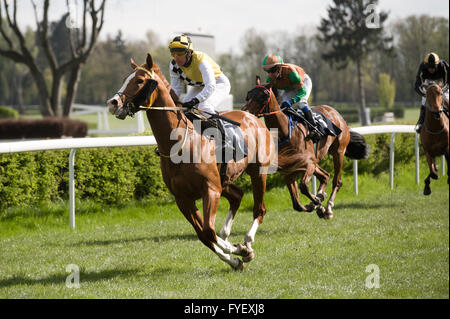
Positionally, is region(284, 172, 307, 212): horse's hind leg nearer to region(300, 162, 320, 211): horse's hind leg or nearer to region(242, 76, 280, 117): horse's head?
region(300, 162, 320, 211): horse's hind leg

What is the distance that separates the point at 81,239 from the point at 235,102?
9.47 metres

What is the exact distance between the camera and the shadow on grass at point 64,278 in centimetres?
424

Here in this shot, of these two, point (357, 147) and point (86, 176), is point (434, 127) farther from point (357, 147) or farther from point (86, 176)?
point (86, 176)

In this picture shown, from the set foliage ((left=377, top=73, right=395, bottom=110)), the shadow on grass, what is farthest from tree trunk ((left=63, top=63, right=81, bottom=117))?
foliage ((left=377, top=73, right=395, bottom=110))

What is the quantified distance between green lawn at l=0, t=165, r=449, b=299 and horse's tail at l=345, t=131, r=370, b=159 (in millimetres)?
750

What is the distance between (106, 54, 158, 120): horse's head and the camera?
3.80 meters

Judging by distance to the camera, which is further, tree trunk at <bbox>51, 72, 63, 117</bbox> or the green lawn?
tree trunk at <bbox>51, 72, 63, 117</bbox>

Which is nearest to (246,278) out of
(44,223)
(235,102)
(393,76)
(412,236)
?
(412,236)

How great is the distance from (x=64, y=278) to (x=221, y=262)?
1.32 metres

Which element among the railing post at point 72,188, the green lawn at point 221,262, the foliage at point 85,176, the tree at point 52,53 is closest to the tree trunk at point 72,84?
the tree at point 52,53

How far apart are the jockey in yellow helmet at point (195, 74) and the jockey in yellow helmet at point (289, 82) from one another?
3.51 feet

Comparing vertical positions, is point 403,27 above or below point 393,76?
above

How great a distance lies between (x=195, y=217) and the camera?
4406 mm

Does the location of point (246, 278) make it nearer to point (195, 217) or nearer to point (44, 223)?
point (195, 217)
